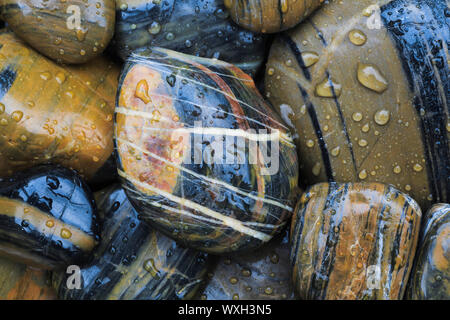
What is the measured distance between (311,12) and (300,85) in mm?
250

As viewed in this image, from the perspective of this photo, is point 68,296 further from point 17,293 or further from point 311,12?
point 311,12

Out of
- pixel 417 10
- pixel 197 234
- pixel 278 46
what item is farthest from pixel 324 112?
pixel 197 234

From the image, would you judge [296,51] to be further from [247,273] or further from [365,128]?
[247,273]

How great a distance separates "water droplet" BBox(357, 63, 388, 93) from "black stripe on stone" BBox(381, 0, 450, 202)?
8 cm

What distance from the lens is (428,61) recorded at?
124 centimetres

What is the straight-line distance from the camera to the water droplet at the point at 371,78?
1.28 m

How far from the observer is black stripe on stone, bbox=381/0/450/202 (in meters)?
1.23

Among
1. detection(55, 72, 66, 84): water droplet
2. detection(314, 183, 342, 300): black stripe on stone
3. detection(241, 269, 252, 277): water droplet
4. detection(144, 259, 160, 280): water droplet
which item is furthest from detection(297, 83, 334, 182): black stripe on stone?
detection(55, 72, 66, 84): water droplet

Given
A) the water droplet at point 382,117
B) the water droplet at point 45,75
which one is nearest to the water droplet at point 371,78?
the water droplet at point 382,117

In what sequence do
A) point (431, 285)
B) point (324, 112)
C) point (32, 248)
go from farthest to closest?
point (324, 112) < point (32, 248) < point (431, 285)

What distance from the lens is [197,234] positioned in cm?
118

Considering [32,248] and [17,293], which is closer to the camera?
[32,248]

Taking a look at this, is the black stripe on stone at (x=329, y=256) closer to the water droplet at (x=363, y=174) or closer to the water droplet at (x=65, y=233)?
the water droplet at (x=363, y=174)

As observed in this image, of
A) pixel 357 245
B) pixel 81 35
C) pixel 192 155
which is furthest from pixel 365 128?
pixel 81 35
